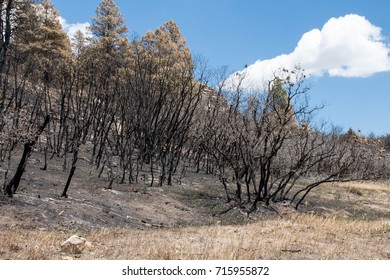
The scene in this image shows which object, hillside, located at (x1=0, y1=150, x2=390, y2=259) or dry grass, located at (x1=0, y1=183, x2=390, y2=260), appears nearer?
dry grass, located at (x1=0, y1=183, x2=390, y2=260)

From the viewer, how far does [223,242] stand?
27.9 feet

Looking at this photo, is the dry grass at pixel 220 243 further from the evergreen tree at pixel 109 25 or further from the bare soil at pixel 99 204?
the evergreen tree at pixel 109 25

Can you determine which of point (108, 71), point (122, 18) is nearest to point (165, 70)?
point (108, 71)

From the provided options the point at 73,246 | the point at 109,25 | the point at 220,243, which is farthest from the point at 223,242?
the point at 109,25

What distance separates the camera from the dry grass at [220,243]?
6.95 m

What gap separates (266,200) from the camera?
54.7 ft

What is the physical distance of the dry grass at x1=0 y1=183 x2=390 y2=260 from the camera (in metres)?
6.96

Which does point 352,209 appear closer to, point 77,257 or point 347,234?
point 347,234

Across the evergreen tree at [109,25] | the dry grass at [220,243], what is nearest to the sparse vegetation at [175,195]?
the dry grass at [220,243]

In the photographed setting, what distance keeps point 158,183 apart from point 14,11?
619 inches

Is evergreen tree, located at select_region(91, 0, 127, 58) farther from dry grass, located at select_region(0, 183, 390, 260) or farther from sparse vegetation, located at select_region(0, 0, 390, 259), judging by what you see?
dry grass, located at select_region(0, 183, 390, 260)

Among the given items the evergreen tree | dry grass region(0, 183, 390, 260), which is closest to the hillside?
dry grass region(0, 183, 390, 260)

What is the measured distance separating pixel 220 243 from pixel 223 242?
0.08m

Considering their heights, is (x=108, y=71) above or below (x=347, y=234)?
above
